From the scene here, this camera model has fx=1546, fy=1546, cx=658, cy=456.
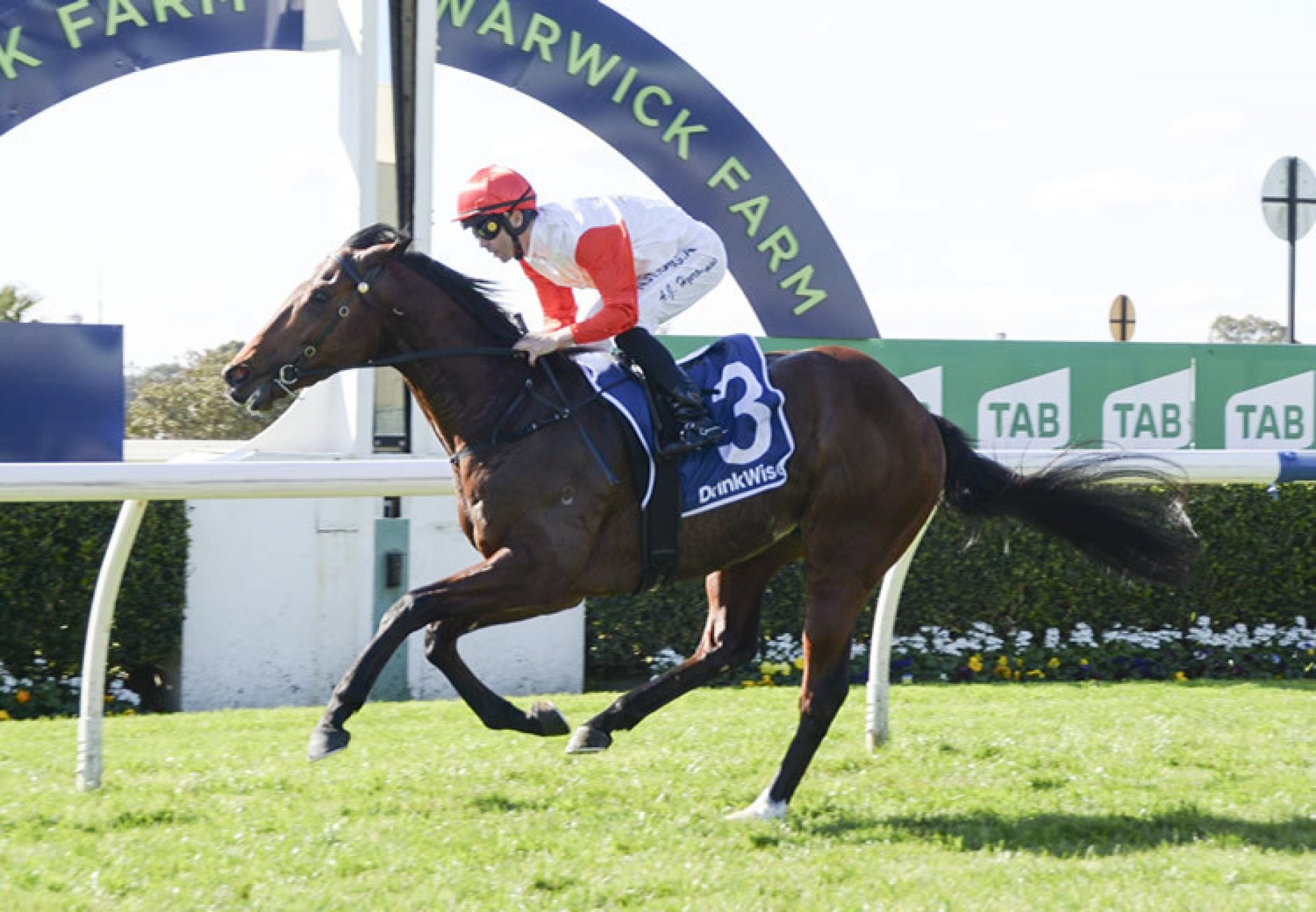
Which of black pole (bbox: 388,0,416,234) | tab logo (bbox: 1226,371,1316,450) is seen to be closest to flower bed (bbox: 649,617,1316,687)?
tab logo (bbox: 1226,371,1316,450)

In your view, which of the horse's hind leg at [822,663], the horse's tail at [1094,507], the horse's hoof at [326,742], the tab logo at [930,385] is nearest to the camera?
the horse's hoof at [326,742]

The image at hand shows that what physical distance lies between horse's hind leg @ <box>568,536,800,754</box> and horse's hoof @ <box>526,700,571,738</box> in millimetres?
350

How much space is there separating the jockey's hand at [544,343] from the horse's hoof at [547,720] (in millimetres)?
943

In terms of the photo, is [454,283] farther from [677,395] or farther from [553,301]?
[677,395]

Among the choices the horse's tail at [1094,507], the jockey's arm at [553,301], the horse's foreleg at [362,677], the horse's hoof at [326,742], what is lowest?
the horse's hoof at [326,742]

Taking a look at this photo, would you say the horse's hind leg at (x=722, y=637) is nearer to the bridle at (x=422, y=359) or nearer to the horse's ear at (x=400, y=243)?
the bridle at (x=422, y=359)

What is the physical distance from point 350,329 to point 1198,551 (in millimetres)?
2729

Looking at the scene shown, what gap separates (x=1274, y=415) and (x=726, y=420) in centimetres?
630

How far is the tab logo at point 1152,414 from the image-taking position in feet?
30.2

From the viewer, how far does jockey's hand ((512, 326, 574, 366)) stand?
4.19m

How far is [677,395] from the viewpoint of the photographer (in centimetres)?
423

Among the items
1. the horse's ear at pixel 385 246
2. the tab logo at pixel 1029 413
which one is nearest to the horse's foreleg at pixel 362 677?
the horse's ear at pixel 385 246

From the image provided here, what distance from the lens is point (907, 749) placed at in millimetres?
4934

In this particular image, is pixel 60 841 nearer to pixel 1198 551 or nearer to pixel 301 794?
pixel 301 794
